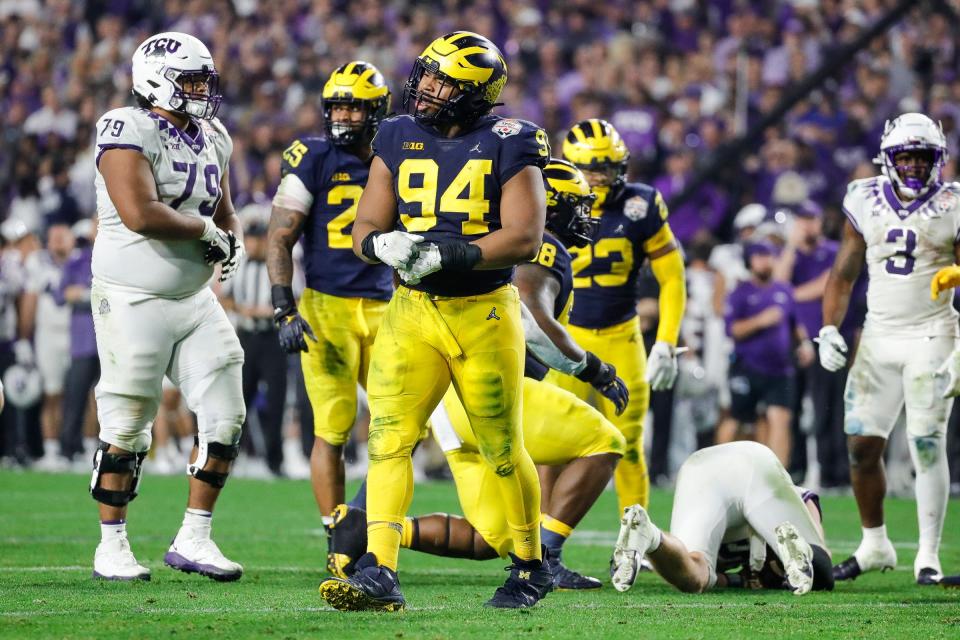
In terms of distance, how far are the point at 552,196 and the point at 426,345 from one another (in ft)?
5.03

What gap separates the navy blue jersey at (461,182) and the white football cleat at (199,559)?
5.84 feet

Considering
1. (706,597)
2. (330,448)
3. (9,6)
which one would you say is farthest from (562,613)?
(9,6)

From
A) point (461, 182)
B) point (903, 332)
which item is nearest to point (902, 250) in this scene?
point (903, 332)

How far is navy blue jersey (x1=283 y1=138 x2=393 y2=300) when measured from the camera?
7043 mm

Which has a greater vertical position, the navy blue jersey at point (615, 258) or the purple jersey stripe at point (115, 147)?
the purple jersey stripe at point (115, 147)

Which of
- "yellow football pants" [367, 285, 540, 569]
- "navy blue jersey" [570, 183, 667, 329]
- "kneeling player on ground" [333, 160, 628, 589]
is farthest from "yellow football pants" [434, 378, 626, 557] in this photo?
"navy blue jersey" [570, 183, 667, 329]

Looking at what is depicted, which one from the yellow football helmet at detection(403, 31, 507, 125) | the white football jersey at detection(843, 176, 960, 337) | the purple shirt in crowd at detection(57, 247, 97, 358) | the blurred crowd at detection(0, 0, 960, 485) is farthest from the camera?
the purple shirt in crowd at detection(57, 247, 97, 358)

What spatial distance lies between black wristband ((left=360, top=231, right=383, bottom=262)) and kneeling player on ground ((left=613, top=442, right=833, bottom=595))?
1.77 meters

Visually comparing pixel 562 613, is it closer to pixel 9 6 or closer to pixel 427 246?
pixel 427 246

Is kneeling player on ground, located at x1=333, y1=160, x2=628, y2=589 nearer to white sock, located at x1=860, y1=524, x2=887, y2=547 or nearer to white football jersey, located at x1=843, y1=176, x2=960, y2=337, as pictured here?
white sock, located at x1=860, y1=524, x2=887, y2=547

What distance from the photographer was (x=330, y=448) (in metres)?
6.94

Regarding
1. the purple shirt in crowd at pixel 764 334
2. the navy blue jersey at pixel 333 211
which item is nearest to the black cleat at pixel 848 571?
the navy blue jersey at pixel 333 211

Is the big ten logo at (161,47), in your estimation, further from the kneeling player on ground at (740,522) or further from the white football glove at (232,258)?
the kneeling player on ground at (740,522)

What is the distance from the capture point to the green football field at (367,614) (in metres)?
4.77
